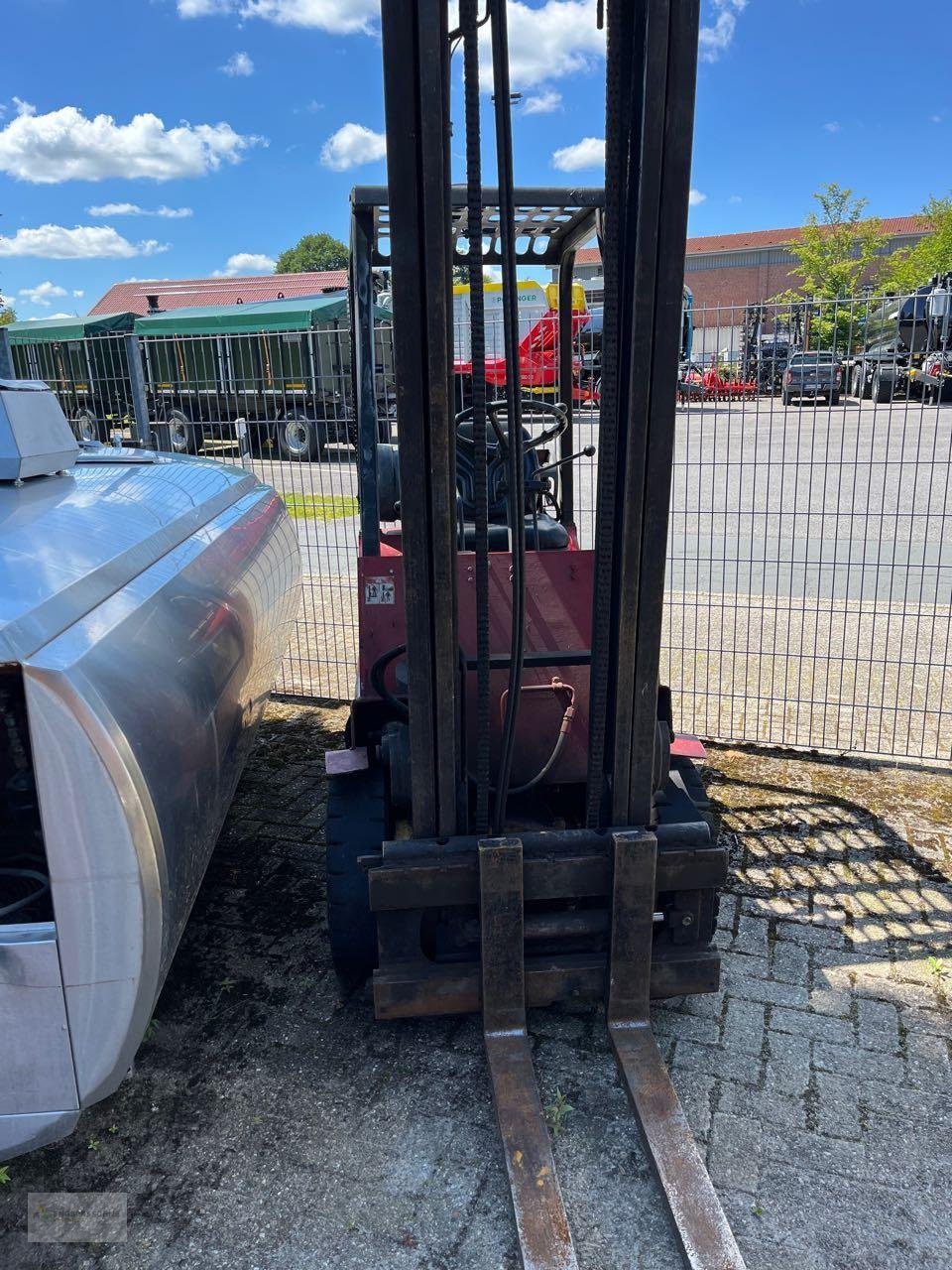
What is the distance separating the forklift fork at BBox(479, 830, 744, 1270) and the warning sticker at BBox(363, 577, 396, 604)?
1.19m

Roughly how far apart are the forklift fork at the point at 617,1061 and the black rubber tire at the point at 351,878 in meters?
0.47

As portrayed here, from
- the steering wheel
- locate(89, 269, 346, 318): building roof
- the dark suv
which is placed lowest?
the steering wheel

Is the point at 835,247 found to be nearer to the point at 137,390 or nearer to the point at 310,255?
the point at 137,390

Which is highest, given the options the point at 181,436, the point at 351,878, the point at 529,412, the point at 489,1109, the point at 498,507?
the point at 529,412

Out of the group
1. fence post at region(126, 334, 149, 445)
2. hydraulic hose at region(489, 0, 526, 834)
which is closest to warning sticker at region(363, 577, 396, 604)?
hydraulic hose at region(489, 0, 526, 834)

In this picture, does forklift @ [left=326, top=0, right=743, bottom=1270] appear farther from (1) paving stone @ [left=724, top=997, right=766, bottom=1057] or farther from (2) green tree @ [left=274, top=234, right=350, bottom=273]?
(2) green tree @ [left=274, top=234, right=350, bottom=273]

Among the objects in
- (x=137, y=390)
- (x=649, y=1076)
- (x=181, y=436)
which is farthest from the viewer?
(x=181, y=436)

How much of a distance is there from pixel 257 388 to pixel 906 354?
12.2 feet

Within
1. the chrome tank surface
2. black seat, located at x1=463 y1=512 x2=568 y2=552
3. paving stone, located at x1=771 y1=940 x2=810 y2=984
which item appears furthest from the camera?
black seat, located at x1=463 y1=512 x2=568 y2=552

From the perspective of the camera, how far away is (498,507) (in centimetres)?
390

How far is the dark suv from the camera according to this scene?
16.2 feet

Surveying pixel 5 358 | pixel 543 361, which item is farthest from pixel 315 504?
pixel 543 361

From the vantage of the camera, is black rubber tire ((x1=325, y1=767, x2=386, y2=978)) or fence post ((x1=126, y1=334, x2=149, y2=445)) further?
fence post ((x1=126, y1=334, x2=149, y2=445))

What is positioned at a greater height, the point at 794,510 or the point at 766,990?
the point at 794,510
